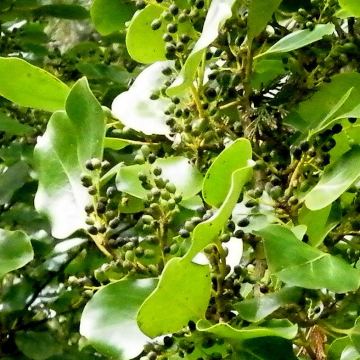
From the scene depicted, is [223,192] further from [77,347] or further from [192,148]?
[77,347]

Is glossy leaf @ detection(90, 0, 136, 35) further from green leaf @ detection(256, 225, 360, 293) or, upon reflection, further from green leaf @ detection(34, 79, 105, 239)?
green leaf @ detection(256, 225, 360, 293)

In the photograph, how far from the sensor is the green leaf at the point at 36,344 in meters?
→ 0.90

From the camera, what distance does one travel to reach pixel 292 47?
0.48 m

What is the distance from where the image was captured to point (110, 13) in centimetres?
64

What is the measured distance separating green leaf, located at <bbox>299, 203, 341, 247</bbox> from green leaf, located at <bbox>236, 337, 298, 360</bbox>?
91 mm

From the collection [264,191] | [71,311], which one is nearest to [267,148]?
[264,191]

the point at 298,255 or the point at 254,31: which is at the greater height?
the point at 254,31

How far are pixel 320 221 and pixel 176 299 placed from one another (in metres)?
0.14

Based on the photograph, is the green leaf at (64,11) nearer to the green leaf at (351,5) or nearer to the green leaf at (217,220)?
the green leaf at (351,5)

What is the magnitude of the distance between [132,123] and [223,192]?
0.54 feet

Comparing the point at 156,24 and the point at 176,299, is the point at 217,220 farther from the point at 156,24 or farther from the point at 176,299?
the point at 156,24

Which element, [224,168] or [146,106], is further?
[146,106]

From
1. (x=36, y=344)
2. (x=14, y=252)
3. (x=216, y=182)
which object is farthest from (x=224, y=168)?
(x=36, y=344)

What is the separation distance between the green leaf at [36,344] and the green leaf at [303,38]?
0.63 metres
